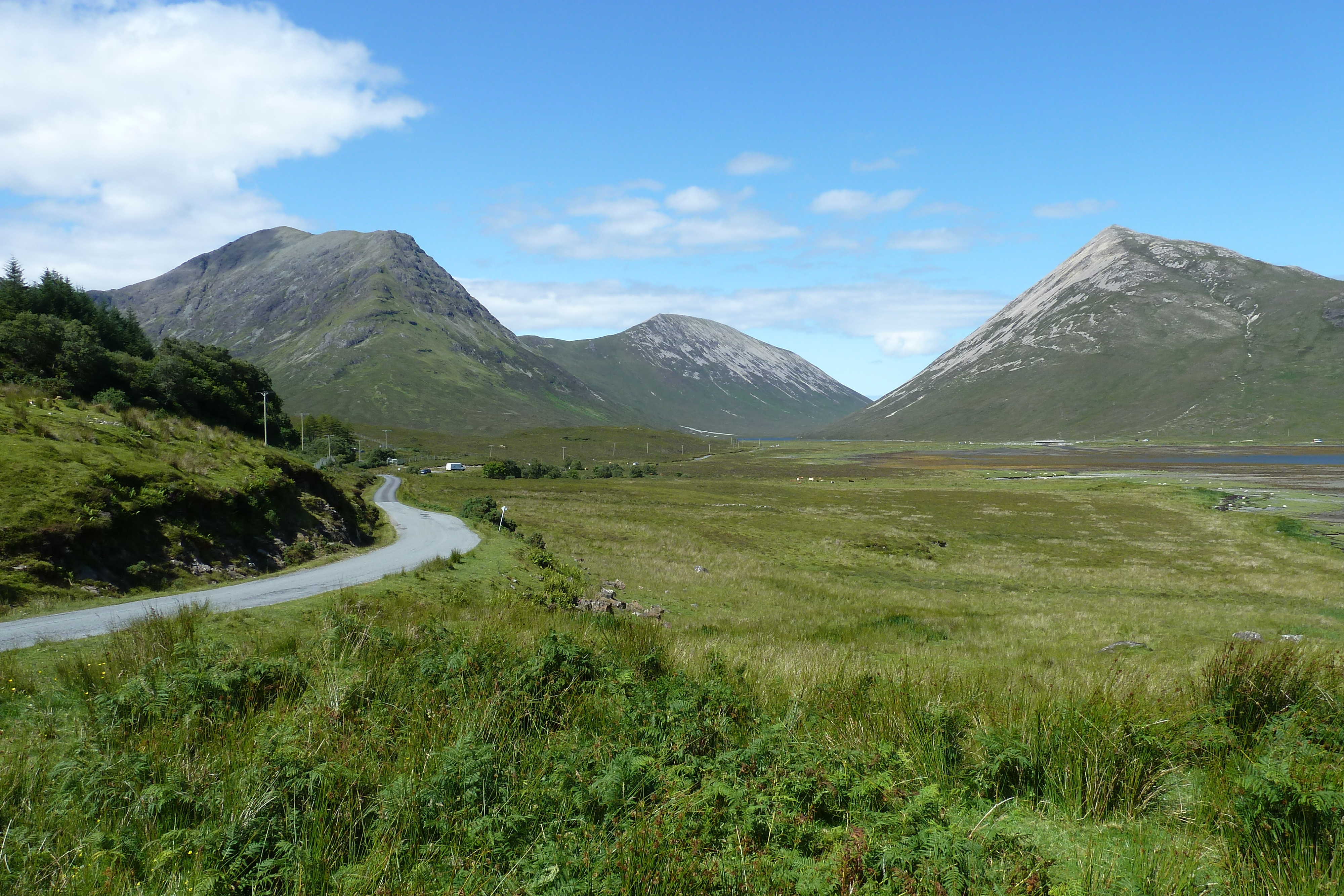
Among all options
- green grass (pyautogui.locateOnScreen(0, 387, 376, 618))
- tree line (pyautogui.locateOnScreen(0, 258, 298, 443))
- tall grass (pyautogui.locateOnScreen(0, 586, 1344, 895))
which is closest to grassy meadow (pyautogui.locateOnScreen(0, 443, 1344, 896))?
tall grass (pyautogui.locateOnScreen(0, 586, 1344, 895))

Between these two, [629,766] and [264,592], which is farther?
[264,592]

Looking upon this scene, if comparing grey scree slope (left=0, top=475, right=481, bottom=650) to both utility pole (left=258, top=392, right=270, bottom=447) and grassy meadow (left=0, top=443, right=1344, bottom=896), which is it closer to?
grassy meadow (left=0, top=443, right=1344, bottom=896)

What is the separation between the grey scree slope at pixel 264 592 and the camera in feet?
35.4

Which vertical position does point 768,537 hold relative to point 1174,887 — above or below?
below

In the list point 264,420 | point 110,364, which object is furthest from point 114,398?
point 264,420

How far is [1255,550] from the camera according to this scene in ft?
144

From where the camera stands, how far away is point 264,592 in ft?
53.3

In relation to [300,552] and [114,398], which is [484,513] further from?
[114,398]

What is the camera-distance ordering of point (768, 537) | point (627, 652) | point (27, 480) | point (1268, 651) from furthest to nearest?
point (768, 537) → point (27, 480) → point (627, 652) → point (1268, 651)

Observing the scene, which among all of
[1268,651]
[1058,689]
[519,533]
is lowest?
[519,533]

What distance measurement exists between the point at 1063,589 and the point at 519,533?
28.1 m

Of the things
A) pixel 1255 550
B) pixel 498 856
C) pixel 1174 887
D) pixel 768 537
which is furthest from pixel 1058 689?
pixel 1255 550

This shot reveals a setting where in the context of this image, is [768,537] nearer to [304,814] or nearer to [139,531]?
[139,531]

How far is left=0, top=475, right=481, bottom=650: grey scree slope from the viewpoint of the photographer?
1078 centimetres
